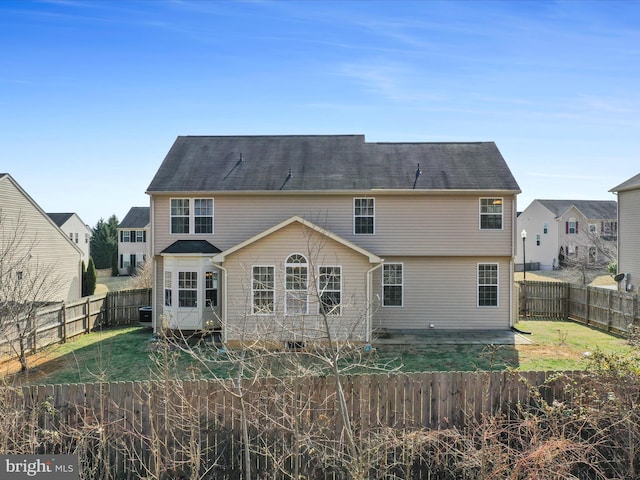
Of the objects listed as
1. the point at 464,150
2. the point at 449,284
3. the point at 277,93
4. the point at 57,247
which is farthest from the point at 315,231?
the point at 57,247

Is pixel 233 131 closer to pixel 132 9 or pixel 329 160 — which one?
pixel 329 160

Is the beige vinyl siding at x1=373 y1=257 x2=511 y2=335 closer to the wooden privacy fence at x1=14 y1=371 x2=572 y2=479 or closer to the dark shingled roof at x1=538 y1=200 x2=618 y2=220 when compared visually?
the wooden privacy fence at x1=14 y1=371 x2=572 y2=479

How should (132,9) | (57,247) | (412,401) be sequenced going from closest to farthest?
(412,401), (132,9), (57,247)

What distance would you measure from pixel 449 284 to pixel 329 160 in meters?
7.57

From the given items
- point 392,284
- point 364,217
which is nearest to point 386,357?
point 392,284

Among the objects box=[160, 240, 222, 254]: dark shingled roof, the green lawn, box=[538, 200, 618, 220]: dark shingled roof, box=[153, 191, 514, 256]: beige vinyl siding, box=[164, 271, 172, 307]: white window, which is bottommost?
the green lawn

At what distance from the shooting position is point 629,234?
2355 centimetres

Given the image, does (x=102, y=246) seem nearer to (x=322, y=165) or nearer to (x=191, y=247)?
(x=191, y=247)

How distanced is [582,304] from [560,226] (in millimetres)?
30334

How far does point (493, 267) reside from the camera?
58.6ft

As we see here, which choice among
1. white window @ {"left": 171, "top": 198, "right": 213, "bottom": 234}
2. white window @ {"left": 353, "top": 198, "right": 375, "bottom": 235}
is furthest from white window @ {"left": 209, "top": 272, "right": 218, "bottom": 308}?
white window @ {"left": 353, "top": 198, "right": 375, "bottom": 235}

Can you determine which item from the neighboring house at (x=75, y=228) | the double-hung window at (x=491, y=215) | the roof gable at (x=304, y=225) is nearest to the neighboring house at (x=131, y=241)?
the neighboring house at (x=75, y=228)

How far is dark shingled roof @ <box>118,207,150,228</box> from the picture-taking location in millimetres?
51781

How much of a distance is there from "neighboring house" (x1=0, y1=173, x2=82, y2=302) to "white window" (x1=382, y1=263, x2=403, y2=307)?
16021 millimetres
